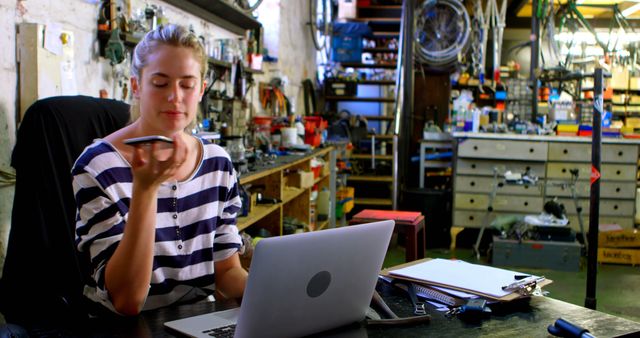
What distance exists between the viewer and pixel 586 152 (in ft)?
17.5

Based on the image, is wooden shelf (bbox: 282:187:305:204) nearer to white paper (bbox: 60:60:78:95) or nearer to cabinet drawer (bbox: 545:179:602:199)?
white paper (bbox: 60:60:78:95)

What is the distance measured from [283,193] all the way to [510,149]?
7.76 feet

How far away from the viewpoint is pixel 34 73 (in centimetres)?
211

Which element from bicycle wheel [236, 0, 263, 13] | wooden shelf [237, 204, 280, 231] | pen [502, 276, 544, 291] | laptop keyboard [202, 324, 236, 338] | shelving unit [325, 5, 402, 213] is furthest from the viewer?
shelving unit [325, 5, 402, 213]

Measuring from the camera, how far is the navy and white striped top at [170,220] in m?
1.32

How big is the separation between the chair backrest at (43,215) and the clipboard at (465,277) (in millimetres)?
884

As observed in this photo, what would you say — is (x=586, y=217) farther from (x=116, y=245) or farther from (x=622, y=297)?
(x=116, y=245)

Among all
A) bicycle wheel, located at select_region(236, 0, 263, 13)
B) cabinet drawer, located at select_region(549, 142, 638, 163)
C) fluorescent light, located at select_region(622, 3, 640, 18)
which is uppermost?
fluorescent light, located at select_region(622, 3, 640, 18)

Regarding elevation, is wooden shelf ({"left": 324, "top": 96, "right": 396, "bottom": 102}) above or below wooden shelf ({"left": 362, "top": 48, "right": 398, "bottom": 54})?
below

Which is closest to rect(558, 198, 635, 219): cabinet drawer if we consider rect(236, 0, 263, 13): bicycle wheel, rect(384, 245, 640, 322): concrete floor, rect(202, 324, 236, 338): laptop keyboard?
rect(384, 245, 640, 322): concrete floor

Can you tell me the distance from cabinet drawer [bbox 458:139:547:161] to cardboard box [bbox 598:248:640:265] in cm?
91

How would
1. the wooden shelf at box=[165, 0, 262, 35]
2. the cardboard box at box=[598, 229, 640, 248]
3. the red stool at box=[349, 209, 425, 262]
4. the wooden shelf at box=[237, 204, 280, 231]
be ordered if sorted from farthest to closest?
the cardboard box at box=[598, 229, 640, 248] < the wooden shelf at box=[165, 0, 262, 35] < the red stool at box=[349, 209, 425, 262] < the wooden shelf at box=[237, 204, 280, 231]

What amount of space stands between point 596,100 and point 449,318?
282cm

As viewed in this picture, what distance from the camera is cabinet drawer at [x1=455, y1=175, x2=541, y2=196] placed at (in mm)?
5375
